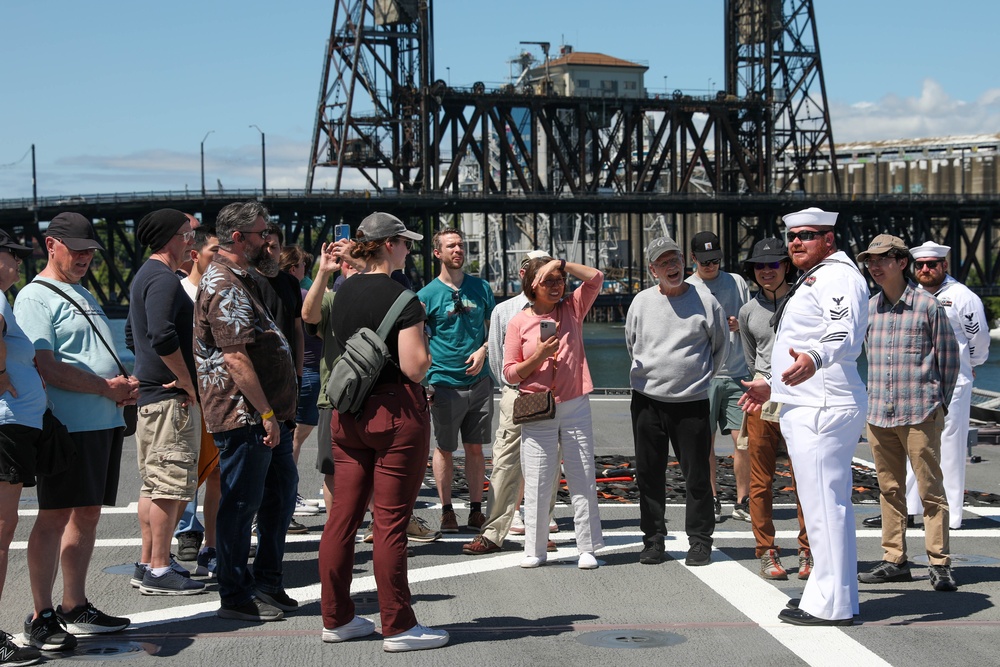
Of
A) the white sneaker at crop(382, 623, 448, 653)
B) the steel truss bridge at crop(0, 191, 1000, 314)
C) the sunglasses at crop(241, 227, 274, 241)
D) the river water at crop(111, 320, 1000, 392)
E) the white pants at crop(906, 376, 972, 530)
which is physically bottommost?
the river water at crop(111, 320, 1000, 392)

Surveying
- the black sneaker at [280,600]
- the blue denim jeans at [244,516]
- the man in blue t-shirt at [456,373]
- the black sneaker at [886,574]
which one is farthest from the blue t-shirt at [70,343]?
the black sneaker at [886,574]

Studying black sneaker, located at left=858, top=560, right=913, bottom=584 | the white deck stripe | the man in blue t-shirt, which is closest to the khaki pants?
black sneaker, located at left=858, top=560, right=913, bottom=584

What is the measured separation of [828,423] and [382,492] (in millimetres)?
2106

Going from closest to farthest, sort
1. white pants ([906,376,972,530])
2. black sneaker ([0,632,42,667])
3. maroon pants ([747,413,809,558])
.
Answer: black sneaker ([0,632,42,667])
maroon pants ([747,413,809,558])
white pants ([906,376,972,530])

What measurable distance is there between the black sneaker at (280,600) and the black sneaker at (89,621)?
69 centimetres

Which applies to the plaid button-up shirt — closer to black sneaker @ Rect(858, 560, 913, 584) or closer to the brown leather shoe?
black sneaker @ Rect(858, 560, 913, 584)

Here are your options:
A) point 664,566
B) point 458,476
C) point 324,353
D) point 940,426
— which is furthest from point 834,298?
point 458,476

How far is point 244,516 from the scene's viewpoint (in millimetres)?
5957

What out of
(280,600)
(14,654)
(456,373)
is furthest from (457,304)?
(14,654)

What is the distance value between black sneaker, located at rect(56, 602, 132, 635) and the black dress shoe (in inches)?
123

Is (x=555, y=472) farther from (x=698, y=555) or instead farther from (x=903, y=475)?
(x=903, y=475)

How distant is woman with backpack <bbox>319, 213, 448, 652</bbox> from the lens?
550cm

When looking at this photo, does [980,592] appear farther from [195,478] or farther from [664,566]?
[195,478]

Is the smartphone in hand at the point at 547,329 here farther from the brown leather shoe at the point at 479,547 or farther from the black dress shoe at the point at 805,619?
the black dress shoe at the point at 805,619
